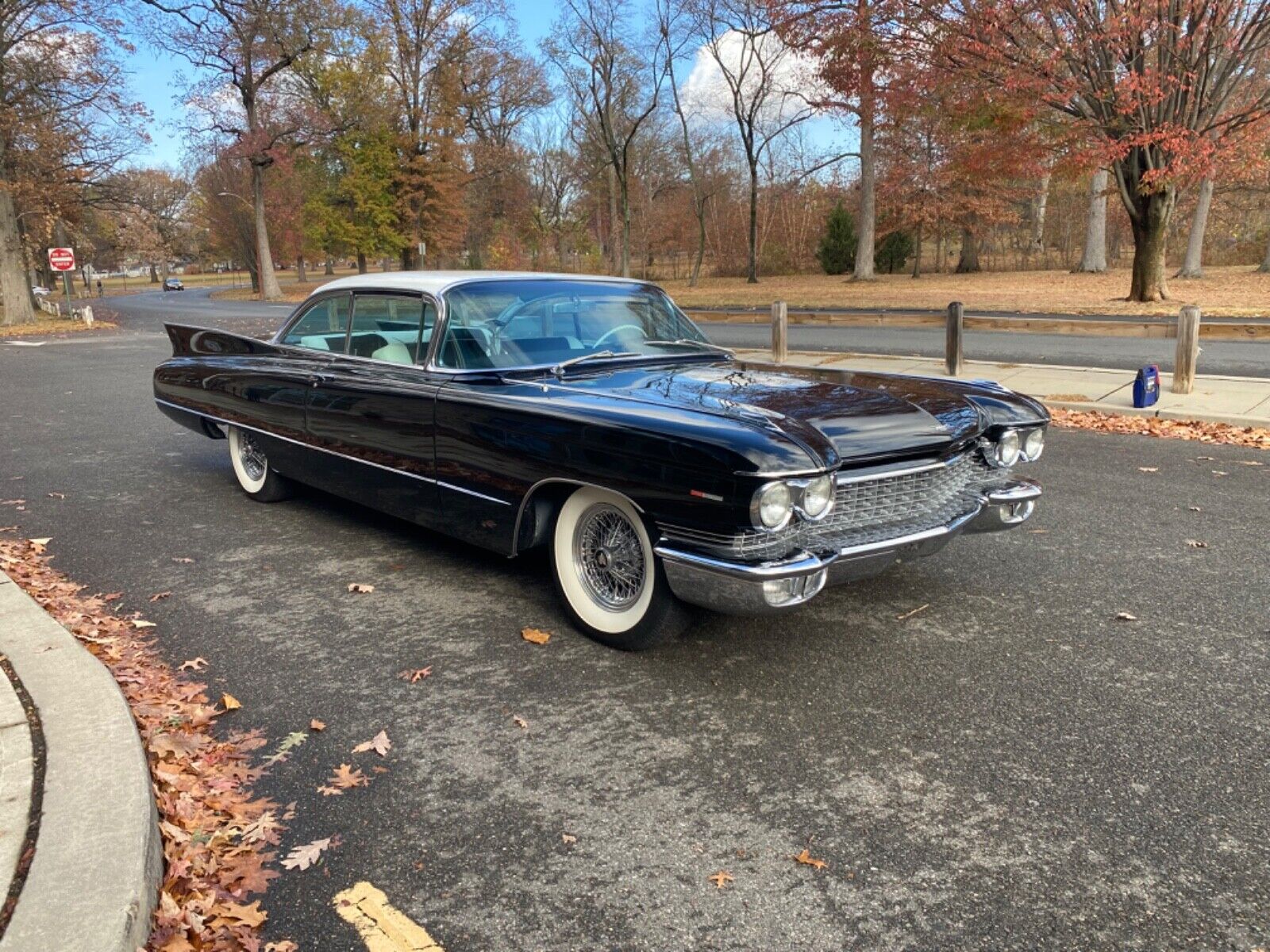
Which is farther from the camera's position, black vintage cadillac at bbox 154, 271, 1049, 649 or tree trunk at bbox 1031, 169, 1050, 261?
tree trunk at bbox 1031, 169, 1050, 261

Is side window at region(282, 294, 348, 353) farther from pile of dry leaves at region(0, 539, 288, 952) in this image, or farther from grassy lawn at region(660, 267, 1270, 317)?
grassy lawn at region(660, 267, 1270, 317)

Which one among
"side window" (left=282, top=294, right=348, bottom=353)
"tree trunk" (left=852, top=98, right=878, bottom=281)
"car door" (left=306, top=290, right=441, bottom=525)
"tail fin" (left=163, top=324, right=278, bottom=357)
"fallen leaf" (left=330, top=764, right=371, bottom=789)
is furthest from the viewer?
"tree trunk" (left=852, top=98, right=878, bottom=281)

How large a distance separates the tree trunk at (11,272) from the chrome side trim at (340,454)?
2630 centimetres

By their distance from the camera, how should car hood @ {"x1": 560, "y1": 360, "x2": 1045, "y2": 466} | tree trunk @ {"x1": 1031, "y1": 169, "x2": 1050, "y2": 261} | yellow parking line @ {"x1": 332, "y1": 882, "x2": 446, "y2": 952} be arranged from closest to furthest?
yellow parking line @ {"x1": 332, "y1": 882, "x2": 446, "y2": 952}, car hood @ {"x1": 560, "y1": 360, "x2": 1045, "y2": 466}, tree trunk @ {"x1": 1031, "y1": 169, "x2": 1050, "y2": 261}

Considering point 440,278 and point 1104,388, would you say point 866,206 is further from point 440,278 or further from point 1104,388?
point 440,278

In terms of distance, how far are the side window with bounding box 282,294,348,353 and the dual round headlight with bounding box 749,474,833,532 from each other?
312 cm

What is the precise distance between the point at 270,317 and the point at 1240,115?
27156 mm

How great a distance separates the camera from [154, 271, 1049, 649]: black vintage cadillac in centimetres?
→ 327

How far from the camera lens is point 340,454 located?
199 inches

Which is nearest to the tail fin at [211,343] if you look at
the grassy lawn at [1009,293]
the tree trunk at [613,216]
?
the grassy lawn at [1009,293]

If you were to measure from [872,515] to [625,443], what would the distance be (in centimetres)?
104

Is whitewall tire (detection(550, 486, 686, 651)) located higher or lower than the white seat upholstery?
lower

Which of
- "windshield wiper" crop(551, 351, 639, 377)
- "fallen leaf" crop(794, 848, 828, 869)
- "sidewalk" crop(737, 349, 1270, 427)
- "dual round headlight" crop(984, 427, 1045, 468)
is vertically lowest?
"fallen leaf" crop(794, 848, 828, 869)

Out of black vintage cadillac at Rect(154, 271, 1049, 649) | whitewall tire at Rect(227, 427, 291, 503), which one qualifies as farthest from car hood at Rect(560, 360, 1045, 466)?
whitewall tire at Rect(227, 427, 291, 503)
